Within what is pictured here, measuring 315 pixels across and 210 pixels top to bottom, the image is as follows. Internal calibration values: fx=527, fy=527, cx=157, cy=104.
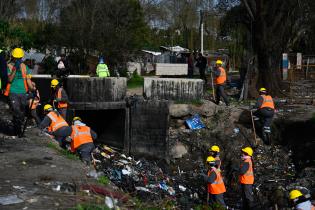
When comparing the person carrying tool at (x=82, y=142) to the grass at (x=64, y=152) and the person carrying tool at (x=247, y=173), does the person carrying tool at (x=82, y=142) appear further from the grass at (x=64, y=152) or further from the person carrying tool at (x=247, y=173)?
the person carrying tool at (x=247, y=173)

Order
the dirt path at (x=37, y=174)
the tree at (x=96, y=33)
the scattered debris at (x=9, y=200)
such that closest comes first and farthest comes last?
the scattered debris at (x=9, y=200)
the dirt path at (x=37, y=174)
the tree at (x=96, y=33)

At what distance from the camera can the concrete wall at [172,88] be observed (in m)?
17.5

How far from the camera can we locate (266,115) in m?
15.5

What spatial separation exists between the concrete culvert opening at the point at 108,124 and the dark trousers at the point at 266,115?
4411 millimetres

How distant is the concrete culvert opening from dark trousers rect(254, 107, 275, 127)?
4.41 metres

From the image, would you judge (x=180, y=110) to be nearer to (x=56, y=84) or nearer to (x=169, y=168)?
(x=169, y=168)

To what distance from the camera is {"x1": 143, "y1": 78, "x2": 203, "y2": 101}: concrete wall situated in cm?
1748

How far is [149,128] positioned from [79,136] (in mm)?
7219

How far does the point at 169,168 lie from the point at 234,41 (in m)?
30.5

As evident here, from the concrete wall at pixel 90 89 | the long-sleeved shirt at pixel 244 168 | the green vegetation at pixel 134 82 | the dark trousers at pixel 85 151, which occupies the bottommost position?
the long-sleeved shirt at pixel 244 168

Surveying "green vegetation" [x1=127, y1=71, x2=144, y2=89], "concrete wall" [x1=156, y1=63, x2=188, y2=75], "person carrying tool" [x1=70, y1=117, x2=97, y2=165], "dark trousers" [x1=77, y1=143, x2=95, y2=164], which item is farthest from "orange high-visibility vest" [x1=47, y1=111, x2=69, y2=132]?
"concrete wall" [x1=156, y1=63, x2=188, y2=75]

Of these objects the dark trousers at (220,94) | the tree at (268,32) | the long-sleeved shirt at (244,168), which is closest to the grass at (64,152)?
the long-sleeved shirt at (244,168)

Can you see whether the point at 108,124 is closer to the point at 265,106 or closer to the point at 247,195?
the point at 265,106

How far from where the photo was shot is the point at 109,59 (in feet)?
89.3
